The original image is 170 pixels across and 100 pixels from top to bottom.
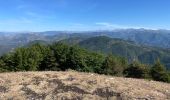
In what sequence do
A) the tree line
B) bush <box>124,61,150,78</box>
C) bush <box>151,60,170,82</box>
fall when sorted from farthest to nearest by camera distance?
bush <box>124,61,150,78</box>
bush <box>151,60,170,82</box>
the tree line

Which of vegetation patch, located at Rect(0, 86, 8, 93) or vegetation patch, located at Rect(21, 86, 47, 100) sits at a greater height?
vegetation patch, located at Rect(0, 86, 8, 93)

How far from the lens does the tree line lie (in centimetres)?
8250

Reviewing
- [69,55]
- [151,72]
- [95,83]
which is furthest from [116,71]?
[95,83]

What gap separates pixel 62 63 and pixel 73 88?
62633 mm

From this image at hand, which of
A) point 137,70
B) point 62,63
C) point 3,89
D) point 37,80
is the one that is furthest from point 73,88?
point 137,70

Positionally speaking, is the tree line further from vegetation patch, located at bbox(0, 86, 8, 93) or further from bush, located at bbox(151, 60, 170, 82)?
vegetation patch, located at bbox(0, 86, 8, 93)

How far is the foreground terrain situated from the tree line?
5361cm

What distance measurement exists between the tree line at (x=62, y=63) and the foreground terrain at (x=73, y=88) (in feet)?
176

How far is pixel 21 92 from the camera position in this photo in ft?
73.8

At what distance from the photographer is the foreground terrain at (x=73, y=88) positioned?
2139 cm

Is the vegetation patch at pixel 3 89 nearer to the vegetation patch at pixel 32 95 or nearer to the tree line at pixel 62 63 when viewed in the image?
the vegetation patch at pixel 32 95

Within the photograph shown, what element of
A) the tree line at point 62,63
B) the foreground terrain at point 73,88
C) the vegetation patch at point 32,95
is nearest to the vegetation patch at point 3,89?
the foreground terrain at point 73,88

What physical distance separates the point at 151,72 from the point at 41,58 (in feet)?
112

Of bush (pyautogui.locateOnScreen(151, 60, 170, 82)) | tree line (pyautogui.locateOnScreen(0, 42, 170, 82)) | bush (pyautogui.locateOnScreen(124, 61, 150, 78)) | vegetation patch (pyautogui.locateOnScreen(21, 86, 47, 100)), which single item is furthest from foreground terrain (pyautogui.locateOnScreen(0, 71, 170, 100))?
bush (pyautogui.locateOnScreen(124, 61, 150, 78))
